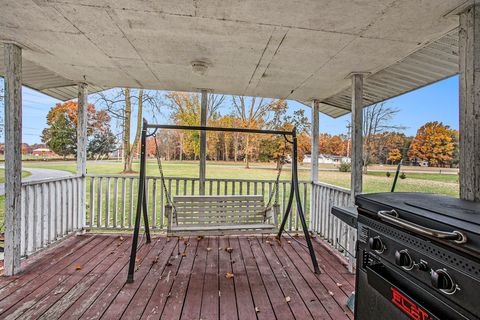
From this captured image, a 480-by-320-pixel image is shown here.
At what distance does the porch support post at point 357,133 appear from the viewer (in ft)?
9.79

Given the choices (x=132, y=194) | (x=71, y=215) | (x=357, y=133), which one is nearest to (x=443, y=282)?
(x=357, y=133)

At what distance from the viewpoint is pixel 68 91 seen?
4.04 metres

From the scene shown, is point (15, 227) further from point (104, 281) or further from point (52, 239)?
point (104, 281)

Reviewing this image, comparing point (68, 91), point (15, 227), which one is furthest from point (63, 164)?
point (15, 227)

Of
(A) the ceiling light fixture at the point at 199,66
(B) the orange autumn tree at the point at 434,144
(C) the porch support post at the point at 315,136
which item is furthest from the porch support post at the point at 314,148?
(A) the ceiling light fixture at the point at 199,66

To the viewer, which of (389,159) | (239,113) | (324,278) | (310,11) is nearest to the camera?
(310,11)

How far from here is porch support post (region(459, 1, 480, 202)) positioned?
1.66 metres

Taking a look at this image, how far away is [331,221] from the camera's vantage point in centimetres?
372

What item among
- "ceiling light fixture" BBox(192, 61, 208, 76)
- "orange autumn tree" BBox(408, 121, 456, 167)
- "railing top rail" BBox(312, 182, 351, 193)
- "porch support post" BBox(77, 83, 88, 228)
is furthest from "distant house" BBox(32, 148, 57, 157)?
"orange autumn tree" BBox(408, 121, 456, 167)

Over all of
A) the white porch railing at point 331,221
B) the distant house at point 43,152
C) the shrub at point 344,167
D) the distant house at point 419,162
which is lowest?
the white porch railing at point 331,221

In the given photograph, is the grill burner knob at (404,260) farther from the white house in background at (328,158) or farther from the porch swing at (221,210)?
the white house in background at (328,158)

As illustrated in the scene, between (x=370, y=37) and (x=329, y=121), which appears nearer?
(x=370, y=37)

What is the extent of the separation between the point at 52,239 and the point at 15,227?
792 millimetres

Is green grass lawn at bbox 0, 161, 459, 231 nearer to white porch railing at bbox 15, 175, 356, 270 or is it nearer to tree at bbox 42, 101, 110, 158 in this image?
white porch railing at bbox 15, 175, 356, 270
